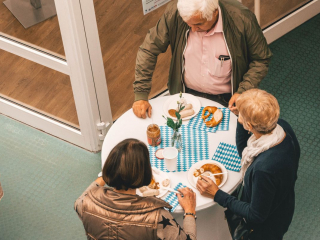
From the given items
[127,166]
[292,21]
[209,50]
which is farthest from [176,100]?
[292,21]

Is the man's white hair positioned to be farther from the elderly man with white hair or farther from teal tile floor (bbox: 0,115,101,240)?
teal tile floor (bbox: 0,115,101,240)

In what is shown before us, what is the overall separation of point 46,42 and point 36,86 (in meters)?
0.61

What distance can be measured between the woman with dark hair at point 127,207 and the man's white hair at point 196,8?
99 cm

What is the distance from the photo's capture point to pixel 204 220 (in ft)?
9.48

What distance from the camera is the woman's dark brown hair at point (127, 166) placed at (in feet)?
6.49

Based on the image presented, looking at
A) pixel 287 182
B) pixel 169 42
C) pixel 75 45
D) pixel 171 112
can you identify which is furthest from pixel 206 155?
pixel 75 45

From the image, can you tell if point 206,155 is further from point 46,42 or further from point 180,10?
point 46,42

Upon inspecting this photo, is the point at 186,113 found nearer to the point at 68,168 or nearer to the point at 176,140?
the point at 176,140

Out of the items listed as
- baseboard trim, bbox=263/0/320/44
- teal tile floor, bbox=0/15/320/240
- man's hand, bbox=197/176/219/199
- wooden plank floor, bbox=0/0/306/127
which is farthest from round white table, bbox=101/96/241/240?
baseboard trim, bbox=263/0/320/44

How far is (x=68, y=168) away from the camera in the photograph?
3820 millimetres

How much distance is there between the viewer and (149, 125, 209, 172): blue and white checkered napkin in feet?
8.82

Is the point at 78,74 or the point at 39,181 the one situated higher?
the point at 78,74

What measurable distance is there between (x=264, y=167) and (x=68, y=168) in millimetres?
2038

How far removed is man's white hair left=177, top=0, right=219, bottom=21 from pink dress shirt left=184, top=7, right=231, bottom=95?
0.48 ft
